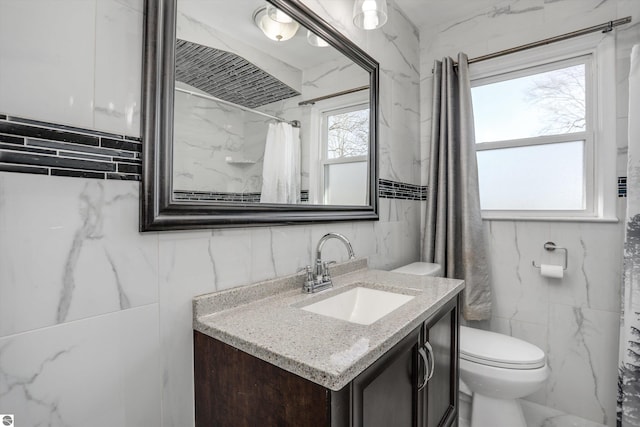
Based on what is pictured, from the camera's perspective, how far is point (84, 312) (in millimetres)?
708

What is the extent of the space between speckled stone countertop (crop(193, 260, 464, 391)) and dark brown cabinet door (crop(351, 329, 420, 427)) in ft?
0.14

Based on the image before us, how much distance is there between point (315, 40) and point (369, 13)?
0.29m

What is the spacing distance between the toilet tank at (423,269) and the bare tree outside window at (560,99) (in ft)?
3.52

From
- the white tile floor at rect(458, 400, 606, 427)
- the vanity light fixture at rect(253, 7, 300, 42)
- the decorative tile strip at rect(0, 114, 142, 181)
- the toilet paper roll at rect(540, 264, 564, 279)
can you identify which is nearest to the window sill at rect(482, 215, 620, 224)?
the toilet paper roll at rect(540, 264, 564, 279)

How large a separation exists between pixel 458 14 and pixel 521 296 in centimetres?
195

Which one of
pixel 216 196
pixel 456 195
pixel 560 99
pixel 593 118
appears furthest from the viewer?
pixel 456 195

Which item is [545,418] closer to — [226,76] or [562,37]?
[562,37]

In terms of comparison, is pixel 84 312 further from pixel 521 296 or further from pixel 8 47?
pixel 521 296

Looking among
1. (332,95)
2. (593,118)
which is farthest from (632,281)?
(332,95)

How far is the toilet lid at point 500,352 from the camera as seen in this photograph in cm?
150

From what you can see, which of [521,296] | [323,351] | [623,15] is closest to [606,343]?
[521,296]

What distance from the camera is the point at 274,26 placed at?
1.21m

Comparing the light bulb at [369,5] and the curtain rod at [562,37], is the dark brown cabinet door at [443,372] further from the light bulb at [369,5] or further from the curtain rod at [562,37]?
the curtain rod at [562,37]

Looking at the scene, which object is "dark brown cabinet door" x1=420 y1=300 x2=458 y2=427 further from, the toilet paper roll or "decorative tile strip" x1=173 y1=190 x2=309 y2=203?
the toilet paper roll
